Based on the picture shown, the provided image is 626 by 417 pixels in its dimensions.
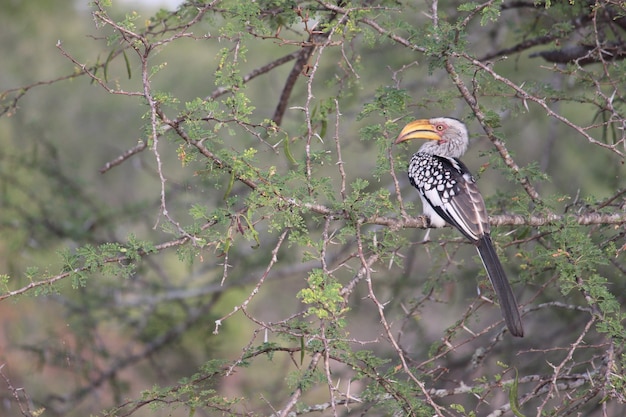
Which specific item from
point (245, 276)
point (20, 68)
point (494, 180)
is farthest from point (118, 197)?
point (245, 276)

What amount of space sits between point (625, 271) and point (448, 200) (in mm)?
890

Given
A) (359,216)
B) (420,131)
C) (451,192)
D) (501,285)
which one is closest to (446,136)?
(420,131)

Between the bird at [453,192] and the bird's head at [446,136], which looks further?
the bird's head at [446,136]

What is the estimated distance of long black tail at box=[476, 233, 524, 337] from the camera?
3.25m

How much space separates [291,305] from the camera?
11945 millimetres

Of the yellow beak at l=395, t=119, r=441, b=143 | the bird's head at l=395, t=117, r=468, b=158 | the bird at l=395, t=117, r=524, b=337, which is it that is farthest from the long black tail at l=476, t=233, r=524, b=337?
the bird's head at l=395, t=117, r=468, b=158

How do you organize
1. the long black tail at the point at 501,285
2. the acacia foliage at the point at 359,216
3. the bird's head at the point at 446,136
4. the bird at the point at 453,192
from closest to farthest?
the acacia foliage at the point at 359,216 < the long black tail at the point at 501,285 < the bird at the point at 453,192 < the bird's head at the point at 446,136

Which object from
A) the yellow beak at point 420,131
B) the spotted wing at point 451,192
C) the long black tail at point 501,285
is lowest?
the long black tail at point 501,285

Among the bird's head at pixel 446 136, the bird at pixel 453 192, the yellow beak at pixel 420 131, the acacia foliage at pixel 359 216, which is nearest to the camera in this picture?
the acacia foliage at pixel 359 216

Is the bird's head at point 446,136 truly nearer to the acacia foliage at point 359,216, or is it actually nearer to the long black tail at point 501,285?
the acacia foliage at point 359,216

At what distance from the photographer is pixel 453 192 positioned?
4016mm

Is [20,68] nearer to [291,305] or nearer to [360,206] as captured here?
[291,305]

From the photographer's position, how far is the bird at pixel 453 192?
3429 mm

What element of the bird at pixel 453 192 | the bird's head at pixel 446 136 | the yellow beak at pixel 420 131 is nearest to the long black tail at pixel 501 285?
the bird at pixel 453 192
